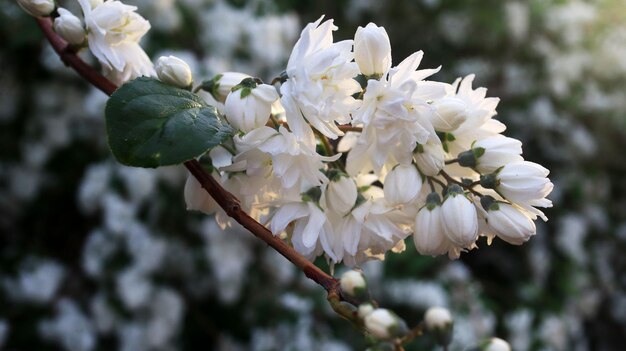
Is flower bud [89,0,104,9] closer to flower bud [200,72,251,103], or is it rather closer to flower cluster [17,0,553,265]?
flower cluster [17,0,553,265]

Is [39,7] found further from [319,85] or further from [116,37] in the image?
[319,85]

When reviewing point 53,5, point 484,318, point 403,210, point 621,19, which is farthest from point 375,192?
point 621,19

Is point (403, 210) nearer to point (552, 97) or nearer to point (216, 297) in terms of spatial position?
point (216, 297)

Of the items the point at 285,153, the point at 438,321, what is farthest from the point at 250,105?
the point at 438,321

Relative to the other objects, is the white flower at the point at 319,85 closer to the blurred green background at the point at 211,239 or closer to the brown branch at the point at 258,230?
the brown branch at the point at 258,230

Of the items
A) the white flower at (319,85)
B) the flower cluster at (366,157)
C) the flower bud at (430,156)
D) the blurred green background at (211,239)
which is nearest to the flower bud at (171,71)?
the flower cluster at (366,157)

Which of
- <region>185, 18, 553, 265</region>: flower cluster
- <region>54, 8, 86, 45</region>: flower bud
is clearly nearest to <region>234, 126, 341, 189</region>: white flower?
<region>185, 18, 553, 265</region>: flower cluster
